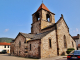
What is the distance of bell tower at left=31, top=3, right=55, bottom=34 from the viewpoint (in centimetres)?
2622

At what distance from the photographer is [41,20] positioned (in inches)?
1022

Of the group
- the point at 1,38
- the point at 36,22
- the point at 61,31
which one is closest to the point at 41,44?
the point at 61,31

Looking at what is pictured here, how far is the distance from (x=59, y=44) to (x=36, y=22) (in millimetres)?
12380

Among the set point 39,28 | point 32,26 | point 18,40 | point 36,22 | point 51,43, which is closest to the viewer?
point 51,43

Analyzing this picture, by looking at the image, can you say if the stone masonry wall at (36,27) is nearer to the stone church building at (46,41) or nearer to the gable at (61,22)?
the stone church building at (46,41)

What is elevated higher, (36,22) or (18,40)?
(36,22)

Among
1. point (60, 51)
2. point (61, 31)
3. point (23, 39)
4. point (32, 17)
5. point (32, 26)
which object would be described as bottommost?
point (60, 51)

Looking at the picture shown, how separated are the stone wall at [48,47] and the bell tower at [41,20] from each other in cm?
807

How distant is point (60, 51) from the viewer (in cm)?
1928

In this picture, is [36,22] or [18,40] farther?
[36,22]

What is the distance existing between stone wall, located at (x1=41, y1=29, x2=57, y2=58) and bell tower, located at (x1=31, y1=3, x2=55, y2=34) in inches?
318

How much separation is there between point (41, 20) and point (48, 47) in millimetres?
11559

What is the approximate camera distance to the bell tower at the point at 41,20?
26.2m

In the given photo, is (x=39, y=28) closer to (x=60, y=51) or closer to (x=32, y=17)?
(x=32, y=17)
